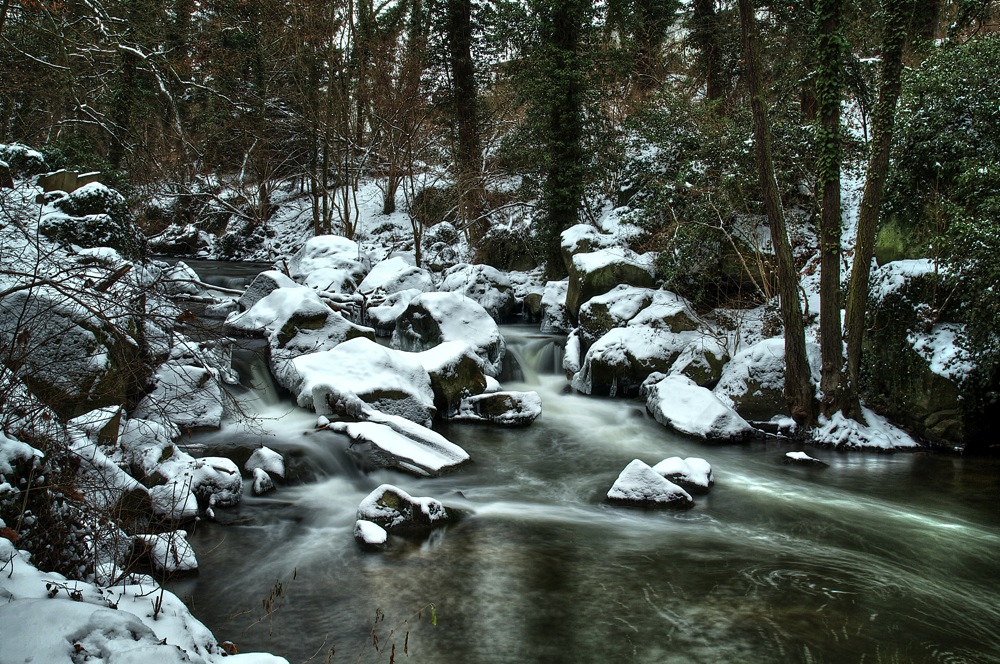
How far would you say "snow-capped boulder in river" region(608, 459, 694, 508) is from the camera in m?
7.26

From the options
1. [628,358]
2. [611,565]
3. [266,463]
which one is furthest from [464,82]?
[611,565]

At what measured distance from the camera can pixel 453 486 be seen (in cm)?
783

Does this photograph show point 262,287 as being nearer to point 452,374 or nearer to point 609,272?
point 452,374

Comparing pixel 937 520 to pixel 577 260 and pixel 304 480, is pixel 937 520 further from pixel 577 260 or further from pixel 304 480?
pixel 577 260

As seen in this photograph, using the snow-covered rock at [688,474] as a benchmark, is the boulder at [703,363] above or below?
above

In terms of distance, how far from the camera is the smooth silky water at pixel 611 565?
184 inches

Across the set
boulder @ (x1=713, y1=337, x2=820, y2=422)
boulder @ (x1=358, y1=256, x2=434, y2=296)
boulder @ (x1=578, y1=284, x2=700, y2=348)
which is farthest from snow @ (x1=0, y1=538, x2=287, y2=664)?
boulder @ (x1=358, y1=256, x2=434, y2=296)

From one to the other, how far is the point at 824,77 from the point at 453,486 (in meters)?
7.84

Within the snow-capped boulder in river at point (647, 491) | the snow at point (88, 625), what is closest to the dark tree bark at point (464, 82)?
the snow-capped boulder in river at point (647, 491)

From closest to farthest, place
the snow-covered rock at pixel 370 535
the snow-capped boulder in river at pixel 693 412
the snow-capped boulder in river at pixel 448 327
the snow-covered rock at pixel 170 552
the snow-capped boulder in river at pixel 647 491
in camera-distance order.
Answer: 1. the snow-covered rock at pixel 170 552
2. the snow-covered rock at pixel 370 535
3. the snow-capped boulder in river at pixel 647 491
4. the snow-capped boulder in river at pixel 693 412
5. the snow-capped boulder in river at pixel 448 327

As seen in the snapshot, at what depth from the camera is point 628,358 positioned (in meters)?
11.8

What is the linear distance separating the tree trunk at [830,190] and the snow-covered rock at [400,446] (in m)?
5.62

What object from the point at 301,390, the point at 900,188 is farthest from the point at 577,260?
the point at 301,390

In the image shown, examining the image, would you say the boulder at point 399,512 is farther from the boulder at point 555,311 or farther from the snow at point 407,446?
the boulder at point 555,311
